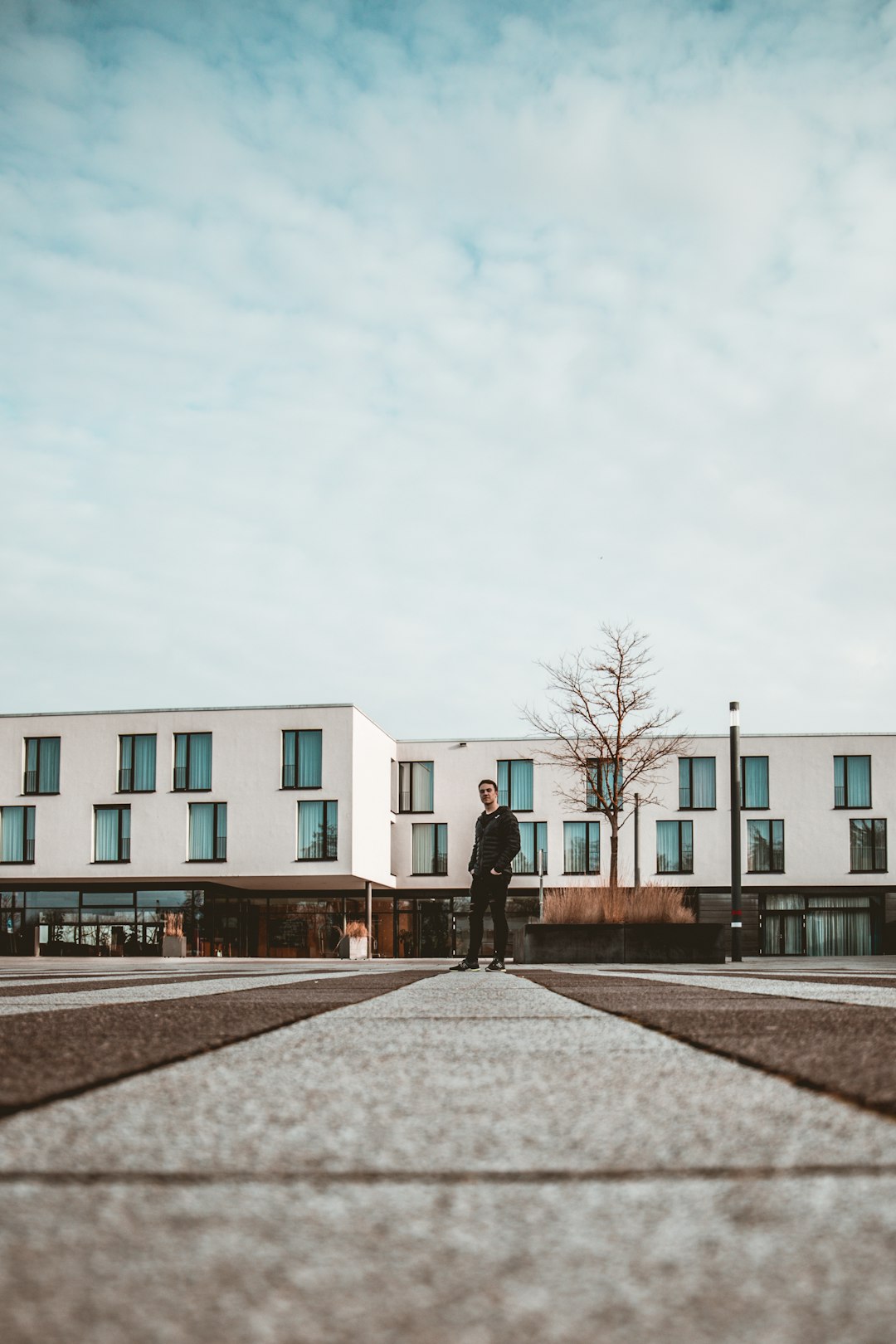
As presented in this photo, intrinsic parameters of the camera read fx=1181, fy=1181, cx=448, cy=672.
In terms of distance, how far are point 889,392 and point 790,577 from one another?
46.7ft

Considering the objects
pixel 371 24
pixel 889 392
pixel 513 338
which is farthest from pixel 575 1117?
pixel 889 392

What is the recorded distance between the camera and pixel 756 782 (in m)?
42.9

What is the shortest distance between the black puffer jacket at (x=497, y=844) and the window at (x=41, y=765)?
1313 inches

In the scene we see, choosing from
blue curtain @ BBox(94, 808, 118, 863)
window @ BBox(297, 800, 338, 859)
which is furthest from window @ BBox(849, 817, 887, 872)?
blue curtain @ BBox(94, 808, 118, 863)

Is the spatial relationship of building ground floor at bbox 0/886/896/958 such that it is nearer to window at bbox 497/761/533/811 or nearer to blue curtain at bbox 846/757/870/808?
window at bbox 497/761/533/811

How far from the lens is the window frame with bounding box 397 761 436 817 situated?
146 ft

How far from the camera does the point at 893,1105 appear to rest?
1.43m

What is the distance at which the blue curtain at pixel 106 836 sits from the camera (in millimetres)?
39594

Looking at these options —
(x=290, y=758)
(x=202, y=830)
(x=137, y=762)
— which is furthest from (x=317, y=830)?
(x=137, y=762)

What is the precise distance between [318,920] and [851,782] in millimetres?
20016

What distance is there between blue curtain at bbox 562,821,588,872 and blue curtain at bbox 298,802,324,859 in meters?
9.64

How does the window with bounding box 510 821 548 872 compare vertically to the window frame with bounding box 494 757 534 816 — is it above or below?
Answer: below

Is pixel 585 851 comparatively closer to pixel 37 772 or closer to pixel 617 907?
pixel 37 772

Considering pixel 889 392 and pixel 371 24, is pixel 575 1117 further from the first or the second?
pixel 889 392
